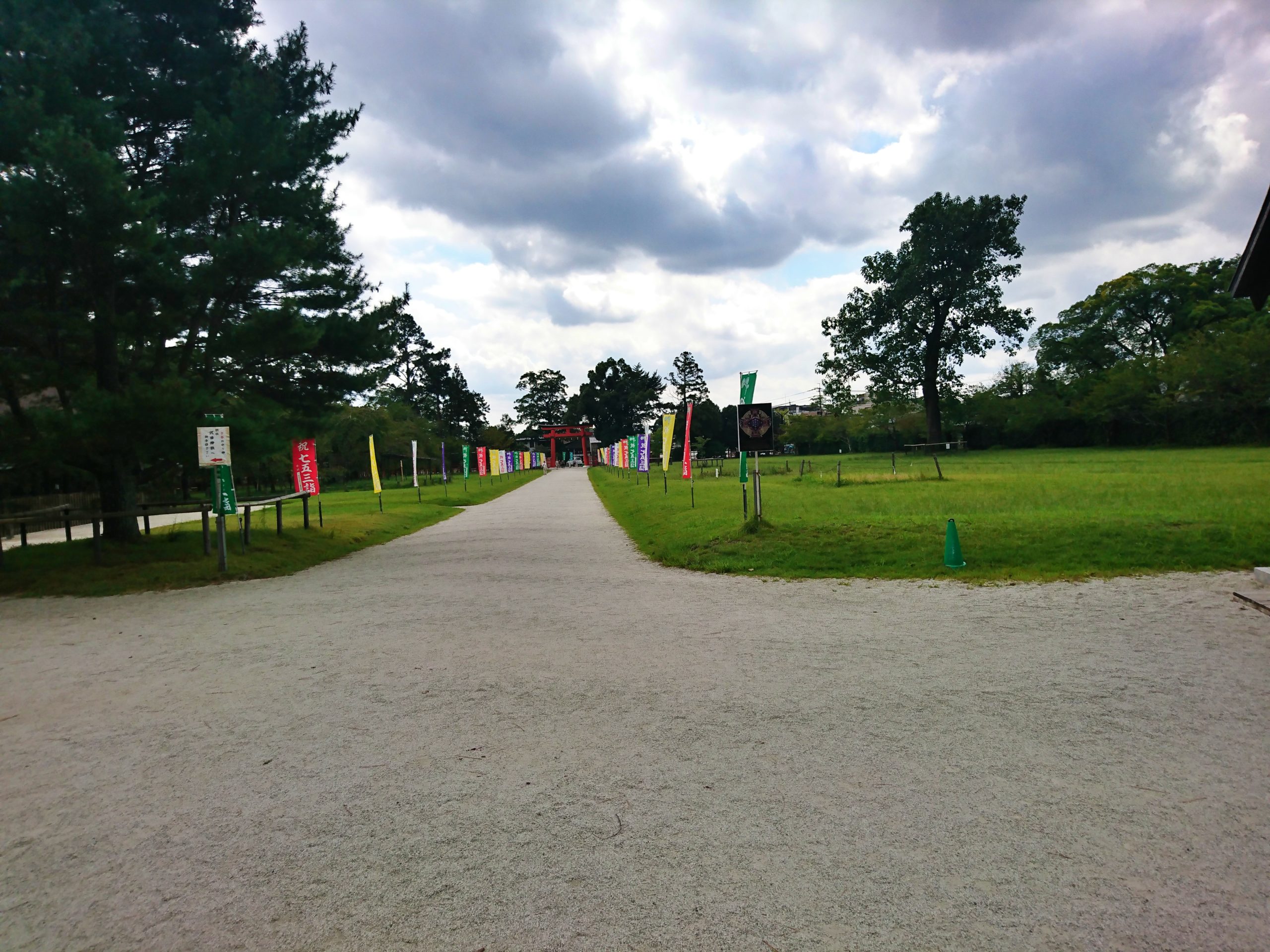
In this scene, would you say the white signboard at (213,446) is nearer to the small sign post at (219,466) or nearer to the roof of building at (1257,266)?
the small sign post at (219,466)

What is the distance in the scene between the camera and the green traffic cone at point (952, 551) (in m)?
10.1

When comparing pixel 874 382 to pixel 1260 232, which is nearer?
pixel 1260 232

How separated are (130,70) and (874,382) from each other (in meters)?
46.4

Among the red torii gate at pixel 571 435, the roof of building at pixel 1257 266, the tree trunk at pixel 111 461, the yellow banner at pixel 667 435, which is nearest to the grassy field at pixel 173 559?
the tree trunk at pixel 111 461

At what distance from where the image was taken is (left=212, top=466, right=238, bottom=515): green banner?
37.5ft

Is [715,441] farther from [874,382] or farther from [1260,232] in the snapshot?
[1260,232]

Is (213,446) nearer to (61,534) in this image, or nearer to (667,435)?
(667,435)

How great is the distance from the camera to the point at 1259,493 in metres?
14.8

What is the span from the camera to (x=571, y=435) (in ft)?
357

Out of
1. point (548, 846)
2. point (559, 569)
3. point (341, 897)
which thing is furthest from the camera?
point (559, 569)

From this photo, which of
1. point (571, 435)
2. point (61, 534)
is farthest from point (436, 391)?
point (61, 534)

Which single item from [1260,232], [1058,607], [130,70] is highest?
[130,70]

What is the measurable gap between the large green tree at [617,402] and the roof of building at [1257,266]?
349 feet

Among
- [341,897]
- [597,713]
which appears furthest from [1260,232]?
[341,897]
